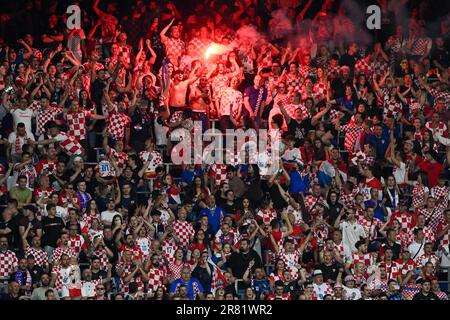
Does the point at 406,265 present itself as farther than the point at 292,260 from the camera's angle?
Yes

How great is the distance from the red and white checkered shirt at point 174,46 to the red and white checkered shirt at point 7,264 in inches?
247

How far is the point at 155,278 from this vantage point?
26703 millimetres

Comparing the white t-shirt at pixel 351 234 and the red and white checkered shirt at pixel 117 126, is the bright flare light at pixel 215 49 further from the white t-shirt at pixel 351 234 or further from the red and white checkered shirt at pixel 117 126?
the white t-shirt at pixel 351 234

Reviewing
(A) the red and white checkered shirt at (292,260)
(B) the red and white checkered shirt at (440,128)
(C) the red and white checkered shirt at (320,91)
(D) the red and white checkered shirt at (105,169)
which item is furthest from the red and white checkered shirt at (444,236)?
(D) the red and white checkered shirt at (105,169)

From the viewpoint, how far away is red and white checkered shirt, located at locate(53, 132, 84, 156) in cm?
2856

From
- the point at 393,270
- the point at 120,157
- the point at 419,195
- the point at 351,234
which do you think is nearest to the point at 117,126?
the point at 120,157

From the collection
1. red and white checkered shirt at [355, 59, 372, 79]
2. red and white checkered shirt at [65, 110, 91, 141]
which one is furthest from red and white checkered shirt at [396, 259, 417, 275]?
red and white checkered shirt at [65, 110, 91, 141]

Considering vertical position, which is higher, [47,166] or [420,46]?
[420,46]

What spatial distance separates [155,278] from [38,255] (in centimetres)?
202

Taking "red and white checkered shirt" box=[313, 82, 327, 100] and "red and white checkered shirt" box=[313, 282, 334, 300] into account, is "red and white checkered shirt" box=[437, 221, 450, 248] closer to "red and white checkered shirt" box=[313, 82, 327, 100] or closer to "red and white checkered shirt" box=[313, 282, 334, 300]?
"red and white checkered shirt" box=[313, 282, 334, 300]

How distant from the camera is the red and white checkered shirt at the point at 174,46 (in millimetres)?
30906

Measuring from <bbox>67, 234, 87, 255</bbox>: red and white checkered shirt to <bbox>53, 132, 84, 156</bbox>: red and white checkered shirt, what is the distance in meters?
2.20

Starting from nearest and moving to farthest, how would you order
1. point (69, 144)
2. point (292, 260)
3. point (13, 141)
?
point (292, 260)
point (13, 141)
point (69, 144)

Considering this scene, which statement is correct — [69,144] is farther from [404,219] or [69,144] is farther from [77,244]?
[404,219]
